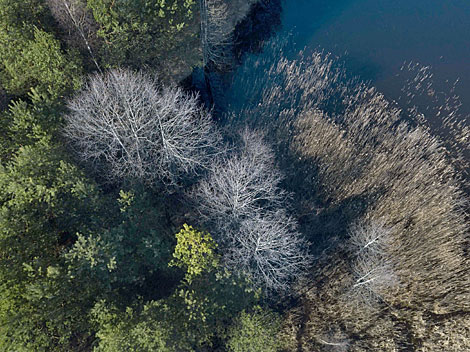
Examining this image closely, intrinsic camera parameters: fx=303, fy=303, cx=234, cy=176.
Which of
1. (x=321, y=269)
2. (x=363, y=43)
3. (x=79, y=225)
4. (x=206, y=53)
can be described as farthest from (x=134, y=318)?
(x=363, y=43)

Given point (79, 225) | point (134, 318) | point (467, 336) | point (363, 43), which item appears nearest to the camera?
point (134, 318)

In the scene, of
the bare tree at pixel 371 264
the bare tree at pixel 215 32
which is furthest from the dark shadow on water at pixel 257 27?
the bare tree at pixel 371 264

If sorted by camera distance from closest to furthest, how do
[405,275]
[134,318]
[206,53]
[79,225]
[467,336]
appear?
1. [134,318]
2. [79,225]
3. [467,336]
4. [405,275]
5. [206,53]

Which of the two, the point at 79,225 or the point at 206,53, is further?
the point at 206,53

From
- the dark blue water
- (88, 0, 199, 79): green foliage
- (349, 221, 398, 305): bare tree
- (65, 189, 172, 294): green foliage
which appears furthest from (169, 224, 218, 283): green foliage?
the dark blue water

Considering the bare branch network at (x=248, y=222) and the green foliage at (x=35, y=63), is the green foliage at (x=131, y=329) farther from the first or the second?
the green foliage at (x=35, y=63)

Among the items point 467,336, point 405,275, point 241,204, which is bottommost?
point 467,336

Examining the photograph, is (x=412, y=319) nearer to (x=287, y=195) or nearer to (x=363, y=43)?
(x=287, y=195)
